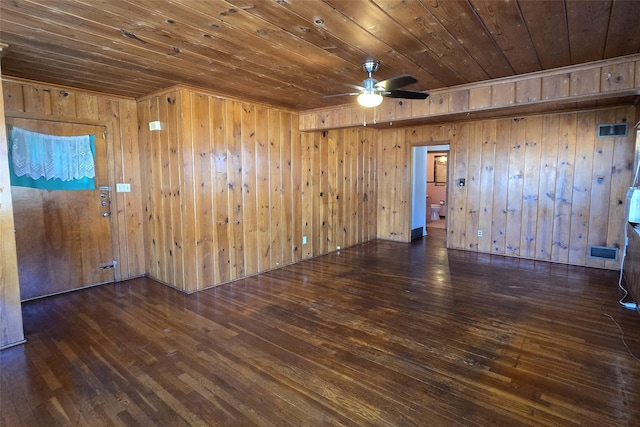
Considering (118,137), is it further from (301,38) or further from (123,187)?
(301,38)

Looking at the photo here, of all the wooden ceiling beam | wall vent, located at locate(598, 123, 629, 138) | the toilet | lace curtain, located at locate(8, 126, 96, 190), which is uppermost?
the wooden ceiling beam

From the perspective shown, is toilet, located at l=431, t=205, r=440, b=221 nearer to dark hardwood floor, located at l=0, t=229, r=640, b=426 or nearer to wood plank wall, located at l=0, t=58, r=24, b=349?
dark hardwood floor, located at l=0, t=229, r=640, b=426

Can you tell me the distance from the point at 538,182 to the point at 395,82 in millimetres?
4096

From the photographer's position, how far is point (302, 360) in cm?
261

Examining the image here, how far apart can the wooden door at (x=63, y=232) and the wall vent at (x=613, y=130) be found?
705 centimetres

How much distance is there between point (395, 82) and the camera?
2.88m

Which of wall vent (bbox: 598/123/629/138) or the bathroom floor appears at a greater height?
wall vent (bbox: 598/123/629/138)

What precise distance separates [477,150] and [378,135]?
2095 mm

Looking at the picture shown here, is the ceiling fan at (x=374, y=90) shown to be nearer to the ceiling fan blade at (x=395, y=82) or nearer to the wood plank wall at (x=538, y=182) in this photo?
the ceiling fan blade at (x=395, y=82)

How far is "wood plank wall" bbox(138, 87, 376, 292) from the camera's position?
4094mm

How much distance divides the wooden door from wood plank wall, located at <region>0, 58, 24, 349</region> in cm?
125

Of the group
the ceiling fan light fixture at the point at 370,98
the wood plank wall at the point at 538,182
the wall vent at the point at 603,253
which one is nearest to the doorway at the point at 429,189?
the wood plank wall at the point at 538,182

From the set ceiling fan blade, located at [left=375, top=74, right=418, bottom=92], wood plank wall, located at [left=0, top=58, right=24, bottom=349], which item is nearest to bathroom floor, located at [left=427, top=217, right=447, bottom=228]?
ceiling fan blade, located at [left=375, top=74, right=418, bottom=92]

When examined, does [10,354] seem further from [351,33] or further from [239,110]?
[351,33]
